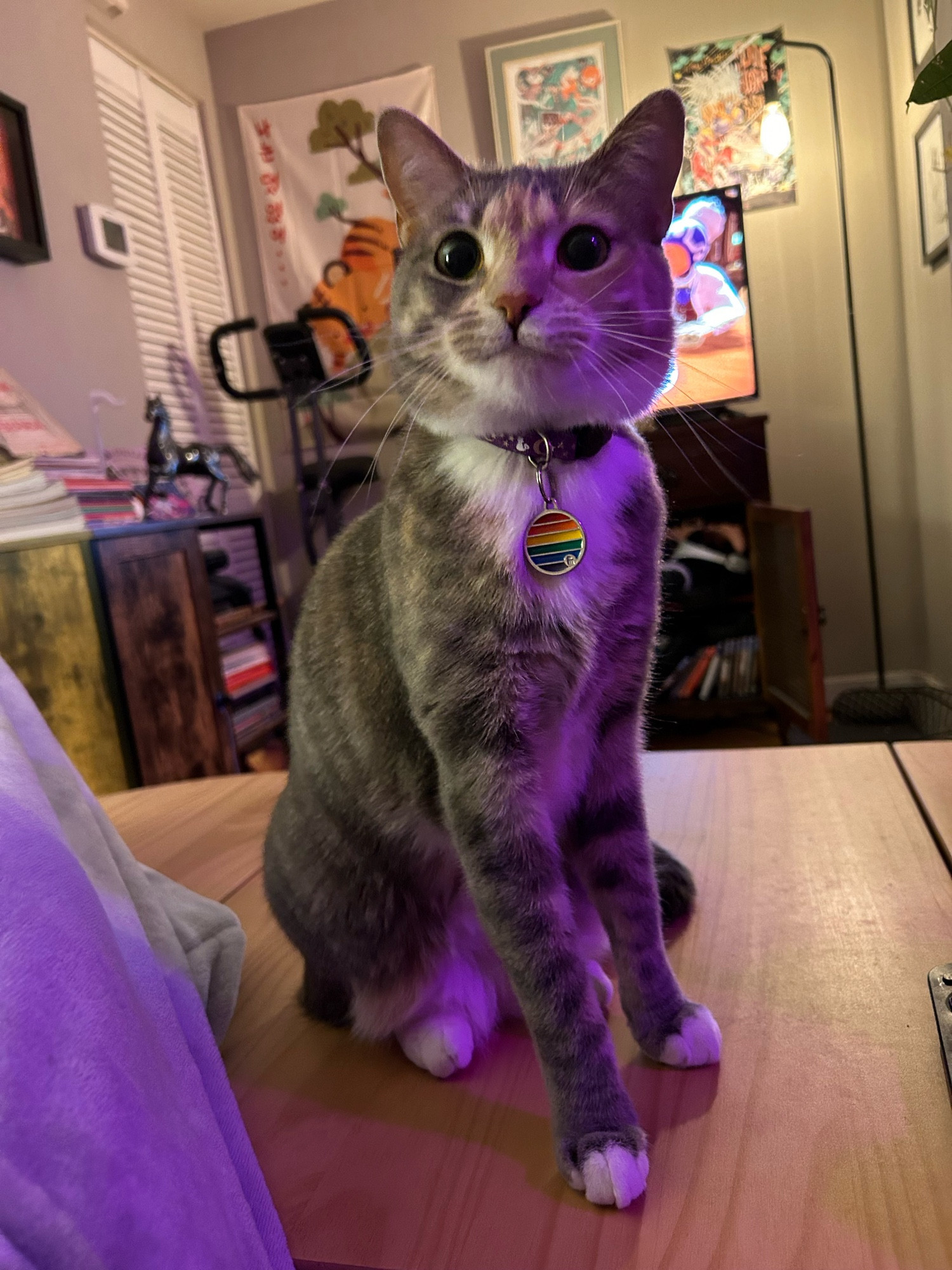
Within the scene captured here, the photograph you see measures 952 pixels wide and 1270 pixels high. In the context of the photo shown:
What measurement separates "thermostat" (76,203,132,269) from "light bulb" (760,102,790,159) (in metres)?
2.15

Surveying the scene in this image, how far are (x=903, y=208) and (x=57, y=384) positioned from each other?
9.00ft

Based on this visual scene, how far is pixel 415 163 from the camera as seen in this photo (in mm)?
660

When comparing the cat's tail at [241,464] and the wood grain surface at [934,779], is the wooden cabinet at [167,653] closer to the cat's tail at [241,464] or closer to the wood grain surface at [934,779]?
the cat's tail at [241,464]

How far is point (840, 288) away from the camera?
306 cm

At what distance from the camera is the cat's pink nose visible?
1.80 feet

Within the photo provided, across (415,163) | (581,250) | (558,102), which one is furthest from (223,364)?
(581,250)

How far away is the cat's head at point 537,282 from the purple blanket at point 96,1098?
14.3 inches

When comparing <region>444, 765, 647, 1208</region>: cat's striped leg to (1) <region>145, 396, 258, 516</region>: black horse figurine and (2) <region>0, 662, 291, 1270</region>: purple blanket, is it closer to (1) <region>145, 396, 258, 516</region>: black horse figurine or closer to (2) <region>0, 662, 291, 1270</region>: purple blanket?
(2) <region>0, 662, 291, 1270</region>: purple blanket

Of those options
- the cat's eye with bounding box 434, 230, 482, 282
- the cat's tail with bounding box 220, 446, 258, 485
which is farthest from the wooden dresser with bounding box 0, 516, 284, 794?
the cat's eye with bounding box 434, 230, 482, 282

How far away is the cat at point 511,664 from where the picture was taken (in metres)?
0.56

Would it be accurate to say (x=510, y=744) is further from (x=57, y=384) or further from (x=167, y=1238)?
(x=57, y=384)

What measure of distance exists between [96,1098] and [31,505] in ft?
5.30

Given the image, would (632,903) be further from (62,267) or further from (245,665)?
(62,267)

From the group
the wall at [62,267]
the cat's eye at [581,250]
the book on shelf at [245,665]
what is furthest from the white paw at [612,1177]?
the wall at [62,267]
